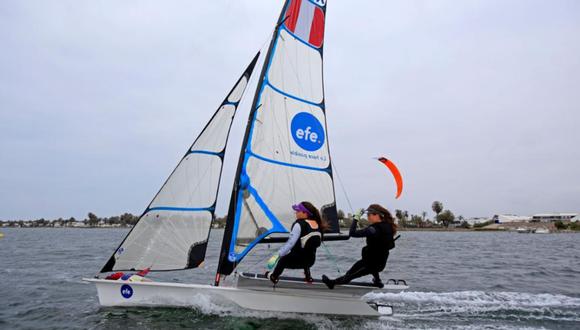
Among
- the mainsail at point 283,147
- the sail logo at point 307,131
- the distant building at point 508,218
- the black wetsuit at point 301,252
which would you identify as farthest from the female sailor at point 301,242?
the distant building at point 508,218

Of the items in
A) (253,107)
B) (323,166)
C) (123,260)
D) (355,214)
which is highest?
(253,107)

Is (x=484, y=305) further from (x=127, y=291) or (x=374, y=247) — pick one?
(x=127, y=291)

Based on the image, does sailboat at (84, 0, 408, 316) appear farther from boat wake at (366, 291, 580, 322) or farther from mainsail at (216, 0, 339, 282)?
boat wake at (366, 291, 580, 322)

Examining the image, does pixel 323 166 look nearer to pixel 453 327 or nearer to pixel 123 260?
pixel 453 327

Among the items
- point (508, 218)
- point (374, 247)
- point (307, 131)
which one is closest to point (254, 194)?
point (307, 131)

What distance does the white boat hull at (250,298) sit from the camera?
798 cm

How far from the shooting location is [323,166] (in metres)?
9.38

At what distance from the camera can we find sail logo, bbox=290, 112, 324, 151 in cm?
906

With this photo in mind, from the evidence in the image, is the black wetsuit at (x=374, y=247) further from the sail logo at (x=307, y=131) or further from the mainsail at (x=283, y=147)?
the sail logo at (x=307, y=131)

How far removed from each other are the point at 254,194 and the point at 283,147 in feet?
3.86

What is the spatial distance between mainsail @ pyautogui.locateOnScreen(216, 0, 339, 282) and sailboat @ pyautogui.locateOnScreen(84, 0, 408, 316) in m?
0.02

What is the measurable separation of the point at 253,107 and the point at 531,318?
22.9 feet

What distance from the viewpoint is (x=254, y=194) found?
862 centimetres

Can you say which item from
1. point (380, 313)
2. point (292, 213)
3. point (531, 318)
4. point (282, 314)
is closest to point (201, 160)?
point (292, 213)
